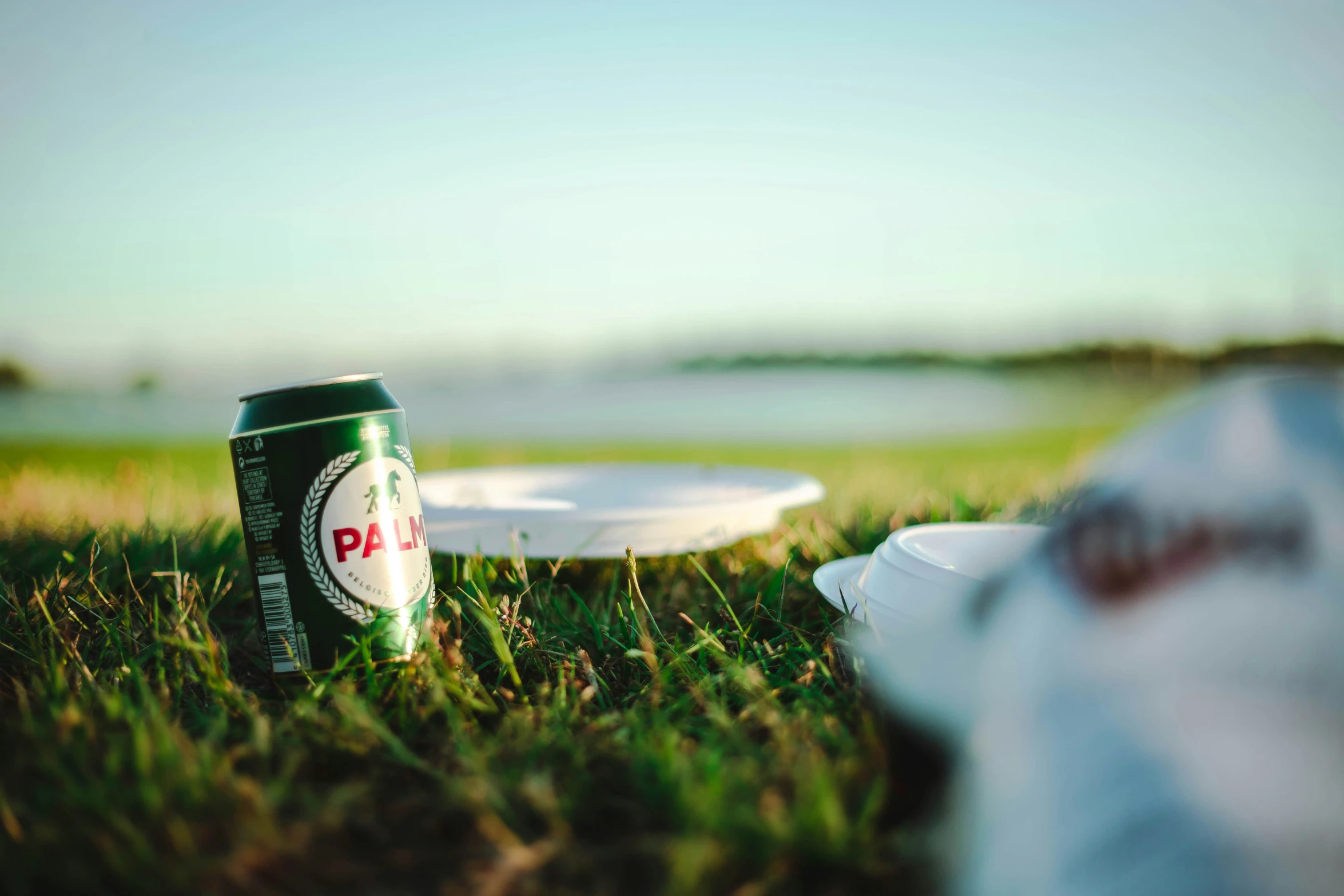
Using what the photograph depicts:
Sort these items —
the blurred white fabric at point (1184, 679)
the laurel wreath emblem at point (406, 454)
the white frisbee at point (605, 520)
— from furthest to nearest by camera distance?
the white frisbee at point (605, 520) → the laurel wreath emblem at point (406, 454) → the blurred white fabric at point (1184, 679)

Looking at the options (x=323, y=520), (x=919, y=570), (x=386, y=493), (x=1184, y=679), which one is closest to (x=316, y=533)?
(x=323, y=520)

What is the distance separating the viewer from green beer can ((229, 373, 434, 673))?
53.6 inches

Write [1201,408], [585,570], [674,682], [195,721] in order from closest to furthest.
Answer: [1201,408] < [195,721] < [674,682] < [585,570]

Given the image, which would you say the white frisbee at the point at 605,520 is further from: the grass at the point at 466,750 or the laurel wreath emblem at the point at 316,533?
the laurel wreath emblem at the point at 316,533

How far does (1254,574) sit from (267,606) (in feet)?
4.91

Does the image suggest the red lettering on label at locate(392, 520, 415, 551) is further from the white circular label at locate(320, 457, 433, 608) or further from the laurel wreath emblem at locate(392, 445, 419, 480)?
the laurel wreath emblem at locate(392, 445, 419, 480)

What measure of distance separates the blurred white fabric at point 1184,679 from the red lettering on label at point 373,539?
1.02 m

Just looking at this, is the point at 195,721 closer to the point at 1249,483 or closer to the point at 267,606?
the point at 267,606

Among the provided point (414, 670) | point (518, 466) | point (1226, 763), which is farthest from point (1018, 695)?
point (518, 466)

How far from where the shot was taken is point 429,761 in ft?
3.92

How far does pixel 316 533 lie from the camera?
4.45 ft

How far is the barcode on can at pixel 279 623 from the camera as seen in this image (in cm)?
139

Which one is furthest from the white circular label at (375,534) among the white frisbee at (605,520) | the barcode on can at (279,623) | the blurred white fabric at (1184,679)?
the blurred white fabric at (1184,679)

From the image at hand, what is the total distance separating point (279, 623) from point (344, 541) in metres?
0.21
